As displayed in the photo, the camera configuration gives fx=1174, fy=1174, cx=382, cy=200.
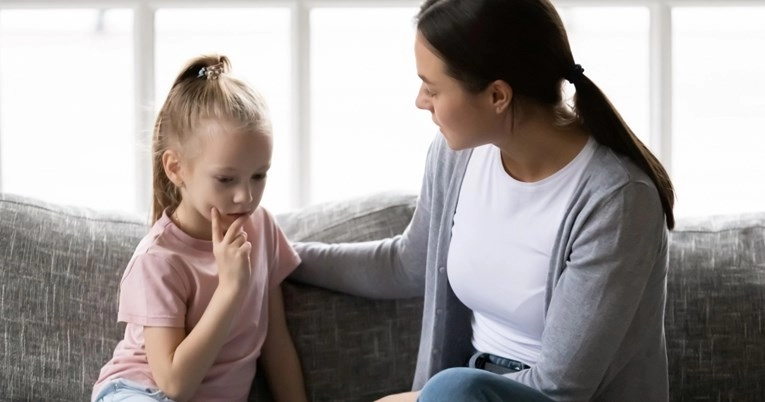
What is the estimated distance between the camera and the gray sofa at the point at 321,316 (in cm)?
215

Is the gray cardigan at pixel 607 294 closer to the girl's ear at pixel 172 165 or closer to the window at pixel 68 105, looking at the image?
the girl's ear at pixel 172 165

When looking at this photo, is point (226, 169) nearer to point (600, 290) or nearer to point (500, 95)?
point (500, 95)

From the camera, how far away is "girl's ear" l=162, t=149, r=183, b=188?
6.56ft

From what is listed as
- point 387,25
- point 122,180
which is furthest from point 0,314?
point 387,25

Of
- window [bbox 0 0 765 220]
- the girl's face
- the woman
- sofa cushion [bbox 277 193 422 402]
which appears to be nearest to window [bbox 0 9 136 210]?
window [bbox 0 0 765 220]

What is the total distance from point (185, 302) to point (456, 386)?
20.1 inches

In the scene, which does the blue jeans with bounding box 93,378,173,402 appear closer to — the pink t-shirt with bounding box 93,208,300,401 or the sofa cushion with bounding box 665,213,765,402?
the pink t-shirt with bounding box 93,208,300,401

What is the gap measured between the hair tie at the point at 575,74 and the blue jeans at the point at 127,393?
0.84m

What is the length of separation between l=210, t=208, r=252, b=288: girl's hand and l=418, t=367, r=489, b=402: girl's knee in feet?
1.23

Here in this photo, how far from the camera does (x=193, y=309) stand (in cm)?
200

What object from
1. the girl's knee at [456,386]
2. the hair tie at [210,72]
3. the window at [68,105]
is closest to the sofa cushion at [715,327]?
the girl's knee at [456,386]

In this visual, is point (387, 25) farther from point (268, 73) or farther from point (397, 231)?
point (397, 231)

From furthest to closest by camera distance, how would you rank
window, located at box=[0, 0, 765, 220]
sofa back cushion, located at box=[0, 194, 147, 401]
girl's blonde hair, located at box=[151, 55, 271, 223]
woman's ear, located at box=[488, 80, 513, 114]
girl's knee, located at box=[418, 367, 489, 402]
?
window, located at box=[0, 0, 765, 220] → sofa back cushion, located at box=[0, 194, 147, 401] → girl's blonde hair, located at box=[151, 55, 271, 223] → woman's ear, located at box=[488, 80, 513, 114] → girl's knee, located at box=[418, 367, 489, 402]

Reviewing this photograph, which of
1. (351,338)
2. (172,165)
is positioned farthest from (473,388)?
(172,165)
